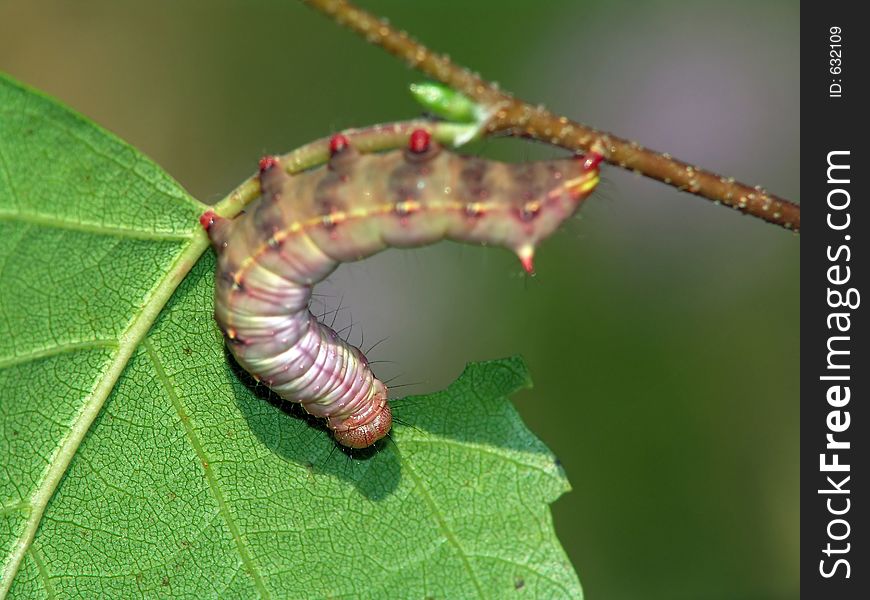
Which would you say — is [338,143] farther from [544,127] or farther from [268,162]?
[544,127]

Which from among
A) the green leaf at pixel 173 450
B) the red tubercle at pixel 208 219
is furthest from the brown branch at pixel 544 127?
the green leaf at pixel 173 450

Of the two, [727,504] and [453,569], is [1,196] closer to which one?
[453,569]

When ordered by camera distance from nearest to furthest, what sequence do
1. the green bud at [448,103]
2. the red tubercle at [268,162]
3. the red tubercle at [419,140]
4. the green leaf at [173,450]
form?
the green bud at [448,103] < the red tubercle at [419,140] < the red tubercle at [268,162] < the green leaf at [173,450]

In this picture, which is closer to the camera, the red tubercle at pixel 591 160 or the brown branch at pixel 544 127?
the brown branch at pixel 544 127

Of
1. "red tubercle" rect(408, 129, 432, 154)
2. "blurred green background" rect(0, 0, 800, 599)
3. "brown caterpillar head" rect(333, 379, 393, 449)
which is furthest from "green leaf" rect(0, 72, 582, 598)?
"blurred green background" rect(0, 0, 800, 599)

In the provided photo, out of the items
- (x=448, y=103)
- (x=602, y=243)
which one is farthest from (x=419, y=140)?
(x=602, y=243)

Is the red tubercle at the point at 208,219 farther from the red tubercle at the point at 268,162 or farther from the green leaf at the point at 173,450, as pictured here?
the red tubercle at the point at 268,162
